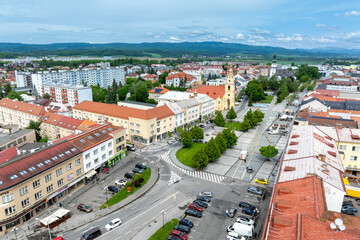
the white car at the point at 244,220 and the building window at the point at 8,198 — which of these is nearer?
the building window at the point at 8,198

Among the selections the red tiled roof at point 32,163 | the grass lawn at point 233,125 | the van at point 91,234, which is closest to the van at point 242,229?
the van at point 91,234

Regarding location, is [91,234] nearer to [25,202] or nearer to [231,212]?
[25,202]

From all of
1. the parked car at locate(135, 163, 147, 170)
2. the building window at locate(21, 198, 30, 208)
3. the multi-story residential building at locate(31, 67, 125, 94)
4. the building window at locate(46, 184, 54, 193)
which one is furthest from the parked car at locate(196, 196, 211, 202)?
the multi-story residential building at locate(31, 67, 125, 94)

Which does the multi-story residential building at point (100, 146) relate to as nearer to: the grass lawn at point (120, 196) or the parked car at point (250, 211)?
the grass lawn at point (120, 196)

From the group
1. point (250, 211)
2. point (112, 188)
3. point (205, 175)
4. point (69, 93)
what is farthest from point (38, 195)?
point (69, 93)

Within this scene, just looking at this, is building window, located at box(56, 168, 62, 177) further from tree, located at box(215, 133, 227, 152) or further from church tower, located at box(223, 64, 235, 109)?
church tower, located at box(223, 64, 235, 109)

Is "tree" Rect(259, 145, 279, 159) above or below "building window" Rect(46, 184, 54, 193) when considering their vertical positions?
above
